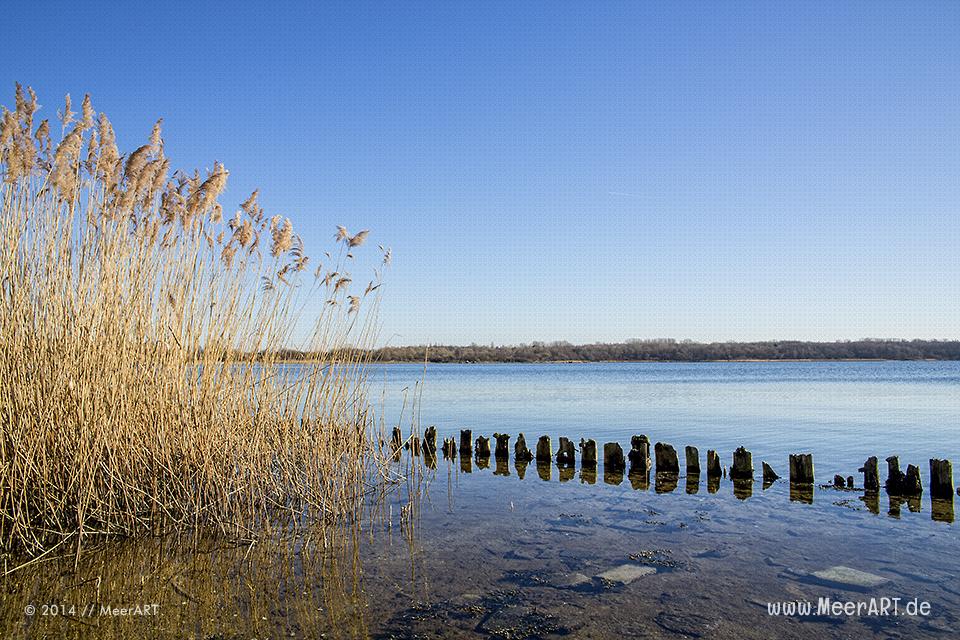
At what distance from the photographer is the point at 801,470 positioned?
30.5 ft

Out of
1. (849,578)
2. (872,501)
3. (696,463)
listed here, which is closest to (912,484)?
(872,501)

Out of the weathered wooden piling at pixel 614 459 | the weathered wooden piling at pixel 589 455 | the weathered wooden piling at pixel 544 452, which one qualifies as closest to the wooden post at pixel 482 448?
the weathered wooden piling at pixel 544 452

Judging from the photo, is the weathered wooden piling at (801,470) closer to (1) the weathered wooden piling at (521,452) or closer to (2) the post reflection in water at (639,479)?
(2) the post reflection in water at (639,479)

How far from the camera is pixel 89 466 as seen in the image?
5.59m

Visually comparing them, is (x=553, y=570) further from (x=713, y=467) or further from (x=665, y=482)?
(x=713, y=467)

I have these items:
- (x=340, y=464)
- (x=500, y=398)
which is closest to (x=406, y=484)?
(x=340, y=464)

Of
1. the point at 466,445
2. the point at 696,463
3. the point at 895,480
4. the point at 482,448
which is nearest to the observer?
the point at 895,480

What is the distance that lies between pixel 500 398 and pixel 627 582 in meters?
21.7

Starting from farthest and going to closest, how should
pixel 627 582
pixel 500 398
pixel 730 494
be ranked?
pixel 500 398 < pixel 730 494 < pixel 627 582

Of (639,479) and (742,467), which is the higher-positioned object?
(742,467)

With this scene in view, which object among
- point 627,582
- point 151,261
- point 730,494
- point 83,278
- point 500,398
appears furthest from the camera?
point 500,398

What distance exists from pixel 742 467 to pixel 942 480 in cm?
235

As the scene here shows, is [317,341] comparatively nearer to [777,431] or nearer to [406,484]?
[406,484]

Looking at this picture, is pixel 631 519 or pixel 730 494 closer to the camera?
pixel 631 519
